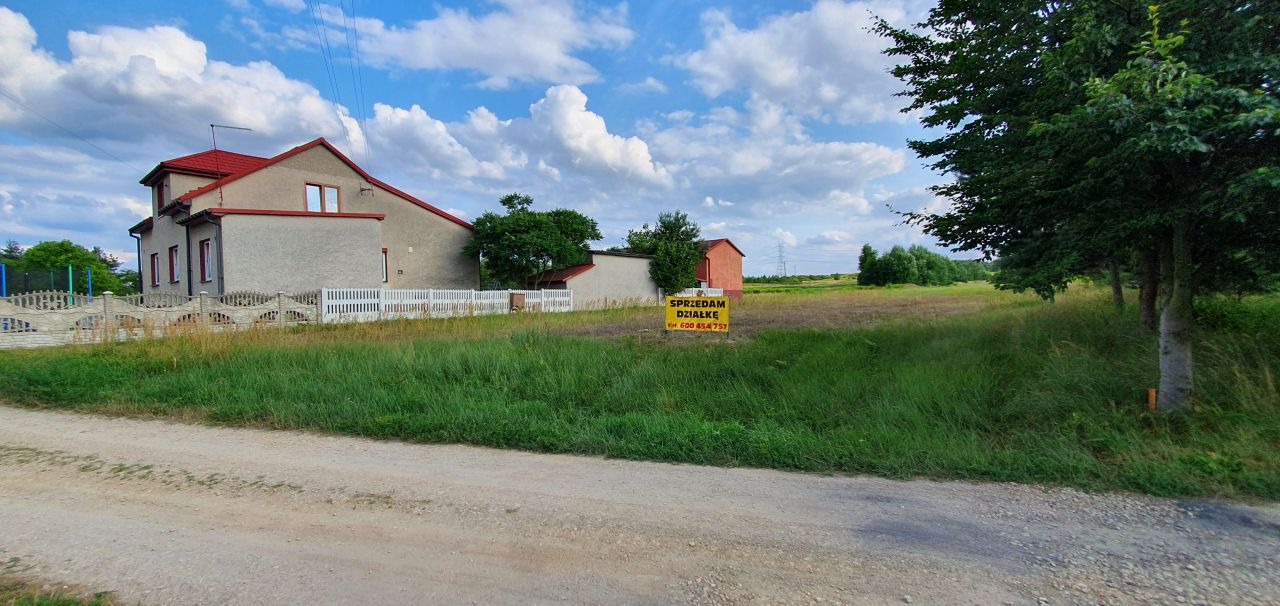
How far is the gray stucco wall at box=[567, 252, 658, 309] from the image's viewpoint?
100 feet

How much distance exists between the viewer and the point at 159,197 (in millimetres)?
26484

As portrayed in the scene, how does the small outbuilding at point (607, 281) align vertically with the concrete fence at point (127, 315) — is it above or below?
above

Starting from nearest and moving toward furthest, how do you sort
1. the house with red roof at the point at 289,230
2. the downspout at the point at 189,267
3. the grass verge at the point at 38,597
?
1. the grass verge at the point at 38,597
2. the house with red roof at the point at 289,230
3. the downspout at the point at 189,267

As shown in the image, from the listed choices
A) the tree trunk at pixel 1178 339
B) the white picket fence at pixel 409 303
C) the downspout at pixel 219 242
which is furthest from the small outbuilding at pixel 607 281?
the tree trunk at pixel 1178 339

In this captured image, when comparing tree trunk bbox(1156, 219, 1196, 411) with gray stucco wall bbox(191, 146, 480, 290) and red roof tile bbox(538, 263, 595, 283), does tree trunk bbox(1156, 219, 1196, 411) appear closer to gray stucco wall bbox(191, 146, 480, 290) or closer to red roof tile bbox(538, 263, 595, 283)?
gray stucco wall bbox(191, 146, 480, 290)

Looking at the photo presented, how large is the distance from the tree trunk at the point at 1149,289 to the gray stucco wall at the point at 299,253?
81.6ft

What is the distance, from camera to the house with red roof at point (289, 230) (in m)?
21.1

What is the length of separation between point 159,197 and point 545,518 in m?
33.3

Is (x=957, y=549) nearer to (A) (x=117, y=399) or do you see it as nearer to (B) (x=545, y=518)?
(B) (x=545, y=518)

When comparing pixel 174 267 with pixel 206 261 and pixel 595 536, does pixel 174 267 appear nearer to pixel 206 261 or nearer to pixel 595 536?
pixel 206 261

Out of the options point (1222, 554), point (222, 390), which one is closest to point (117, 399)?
point (222, 390)

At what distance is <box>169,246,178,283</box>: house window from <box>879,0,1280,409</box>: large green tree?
3230 centimetres

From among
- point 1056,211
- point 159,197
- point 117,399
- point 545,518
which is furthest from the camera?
point 159,197

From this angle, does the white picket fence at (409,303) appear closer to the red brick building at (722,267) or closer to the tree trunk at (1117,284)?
the red brick building at (722,267)
